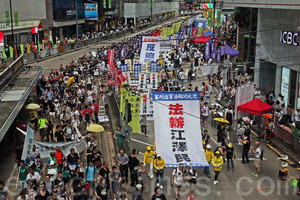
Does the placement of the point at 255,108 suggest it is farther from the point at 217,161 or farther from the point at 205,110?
the point at 217,161

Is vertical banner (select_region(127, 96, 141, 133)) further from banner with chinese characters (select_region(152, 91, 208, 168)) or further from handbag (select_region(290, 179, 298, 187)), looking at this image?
handbag (select_region(290, 179, 298, 187))

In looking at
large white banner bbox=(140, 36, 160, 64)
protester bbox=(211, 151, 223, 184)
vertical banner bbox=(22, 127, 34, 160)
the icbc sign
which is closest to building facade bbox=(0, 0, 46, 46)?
large white banner bbox=(140, 36, 160, 64)

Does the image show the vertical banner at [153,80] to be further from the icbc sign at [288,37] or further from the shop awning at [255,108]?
the icbc sign at [288,37]

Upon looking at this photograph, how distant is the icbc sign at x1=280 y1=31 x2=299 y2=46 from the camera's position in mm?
24078

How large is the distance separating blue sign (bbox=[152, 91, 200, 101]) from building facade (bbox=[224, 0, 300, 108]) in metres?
10.0

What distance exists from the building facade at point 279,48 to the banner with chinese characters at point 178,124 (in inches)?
406

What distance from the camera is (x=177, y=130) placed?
49.6 feet

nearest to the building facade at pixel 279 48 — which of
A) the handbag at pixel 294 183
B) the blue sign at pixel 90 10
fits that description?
the handbag at pixel 294 183

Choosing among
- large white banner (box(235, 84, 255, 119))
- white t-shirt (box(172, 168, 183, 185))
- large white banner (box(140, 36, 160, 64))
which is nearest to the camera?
white t-shirt (box(172, 168, 183, 185))

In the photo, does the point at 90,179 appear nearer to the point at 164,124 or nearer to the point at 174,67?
the point at 164,124

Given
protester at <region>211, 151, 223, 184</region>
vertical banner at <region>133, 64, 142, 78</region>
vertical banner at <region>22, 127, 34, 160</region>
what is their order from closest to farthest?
1. vertical banner at <region>22, 127, 34, 160</region>
2. protester at <region>211, 151, 223, 184</region>
3. vertical banner at <region>133, 64, 142, 78</region>

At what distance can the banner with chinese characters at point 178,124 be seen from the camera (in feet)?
48.8

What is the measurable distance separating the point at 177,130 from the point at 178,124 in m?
0.22

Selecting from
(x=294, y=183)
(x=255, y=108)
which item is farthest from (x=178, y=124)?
(x=255, y=108)
